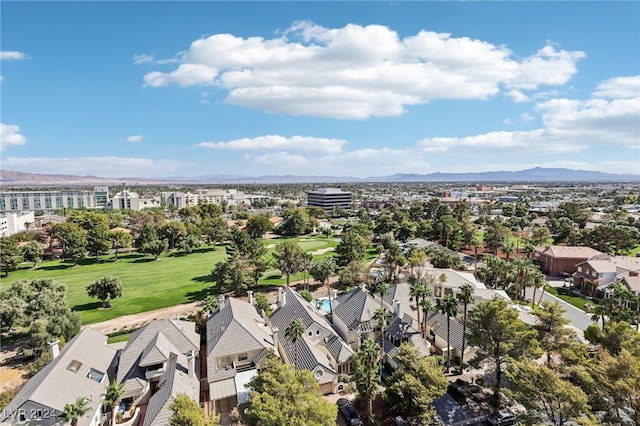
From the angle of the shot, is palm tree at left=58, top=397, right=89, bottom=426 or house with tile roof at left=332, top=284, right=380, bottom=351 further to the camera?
house with tile roof at left=332, top=284, right=380, bottom=351

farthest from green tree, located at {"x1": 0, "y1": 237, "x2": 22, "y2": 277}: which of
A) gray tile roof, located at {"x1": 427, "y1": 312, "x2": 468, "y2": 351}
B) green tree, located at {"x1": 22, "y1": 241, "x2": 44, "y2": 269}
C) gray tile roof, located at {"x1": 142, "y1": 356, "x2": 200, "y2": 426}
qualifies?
gray tile roof, located at {"x1": 427, "y1": 312, "x2": 468, "y2": 351}

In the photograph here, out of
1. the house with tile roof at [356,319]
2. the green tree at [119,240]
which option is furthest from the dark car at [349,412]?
the green tree at [119,240]

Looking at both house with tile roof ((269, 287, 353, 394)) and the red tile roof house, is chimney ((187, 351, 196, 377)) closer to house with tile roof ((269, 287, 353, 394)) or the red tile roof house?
house with tile roof ((269, 287, 353, 394))

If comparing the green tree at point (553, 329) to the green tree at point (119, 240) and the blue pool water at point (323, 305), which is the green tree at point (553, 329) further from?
the green tree at point (119, 240)

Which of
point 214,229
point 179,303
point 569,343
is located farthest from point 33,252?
point 569,343

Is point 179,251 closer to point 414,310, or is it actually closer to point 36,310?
point 36,310

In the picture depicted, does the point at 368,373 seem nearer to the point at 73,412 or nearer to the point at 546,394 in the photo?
the point at 546,394
